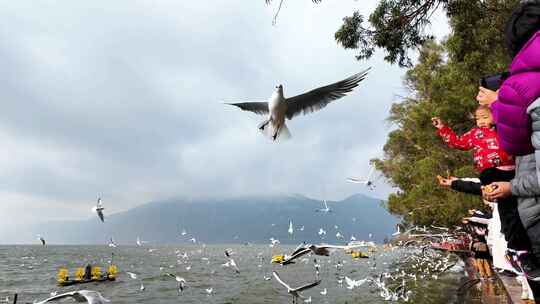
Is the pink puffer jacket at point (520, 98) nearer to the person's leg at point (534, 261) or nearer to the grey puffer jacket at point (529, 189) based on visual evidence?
the grey puffer jacket at point (529, 189)

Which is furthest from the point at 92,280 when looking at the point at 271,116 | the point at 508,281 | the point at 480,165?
the point at 480,165

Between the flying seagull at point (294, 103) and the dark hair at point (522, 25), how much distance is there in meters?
5.46

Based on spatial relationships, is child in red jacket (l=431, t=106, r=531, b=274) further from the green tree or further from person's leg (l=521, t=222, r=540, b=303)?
the green tree

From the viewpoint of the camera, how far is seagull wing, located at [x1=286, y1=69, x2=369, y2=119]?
9.27 metres

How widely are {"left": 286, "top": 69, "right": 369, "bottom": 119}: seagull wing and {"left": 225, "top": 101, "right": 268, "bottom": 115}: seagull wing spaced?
2.71 ft

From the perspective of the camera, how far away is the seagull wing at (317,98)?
365 inches

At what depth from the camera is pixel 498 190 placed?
335cm

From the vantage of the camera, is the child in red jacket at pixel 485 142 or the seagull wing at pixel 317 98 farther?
the seagull wing at pixel 317 98

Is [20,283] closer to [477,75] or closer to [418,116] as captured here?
[418,116]

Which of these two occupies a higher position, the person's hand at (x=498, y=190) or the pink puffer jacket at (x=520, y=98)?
the pink puffer jacket at (x=520, y=98)

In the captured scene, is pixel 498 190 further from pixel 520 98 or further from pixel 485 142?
pixel 485 142

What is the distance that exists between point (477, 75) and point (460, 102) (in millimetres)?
5511

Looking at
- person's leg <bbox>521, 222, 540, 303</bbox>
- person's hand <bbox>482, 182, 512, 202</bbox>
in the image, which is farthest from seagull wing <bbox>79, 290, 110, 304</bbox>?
person's leg <bbox>521, 222, 540, 303</bbox>

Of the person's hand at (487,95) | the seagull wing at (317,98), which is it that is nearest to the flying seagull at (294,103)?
the seagull wing at (317,98)
